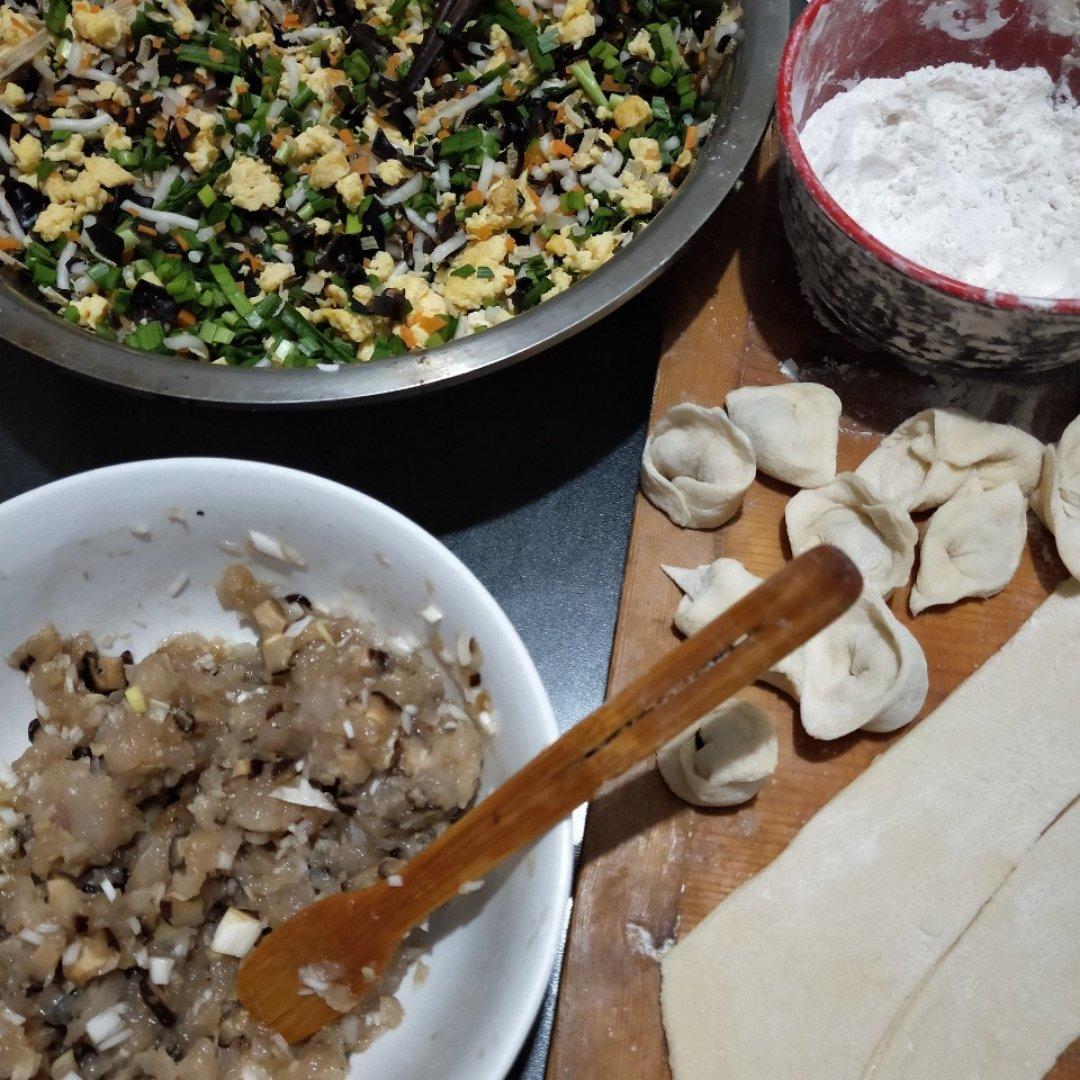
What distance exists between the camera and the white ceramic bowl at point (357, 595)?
3.33ft

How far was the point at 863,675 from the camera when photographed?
4.20ft

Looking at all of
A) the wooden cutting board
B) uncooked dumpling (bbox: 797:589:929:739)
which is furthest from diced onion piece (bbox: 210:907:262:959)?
uncooked dumpling (bbox: 797:589:929:739)

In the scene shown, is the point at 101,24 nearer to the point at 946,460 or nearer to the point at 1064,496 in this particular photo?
the point at 946,460

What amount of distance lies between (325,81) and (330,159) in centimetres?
19

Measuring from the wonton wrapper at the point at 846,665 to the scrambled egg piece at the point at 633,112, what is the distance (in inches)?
28.0

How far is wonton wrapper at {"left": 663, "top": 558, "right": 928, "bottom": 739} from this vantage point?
1.25 m

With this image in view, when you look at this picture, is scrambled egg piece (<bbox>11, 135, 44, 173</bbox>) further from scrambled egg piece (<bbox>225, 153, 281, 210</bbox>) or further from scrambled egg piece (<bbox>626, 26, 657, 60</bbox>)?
scrambled egg piece (<bbox>626, 26, 657, 60</bbox>)

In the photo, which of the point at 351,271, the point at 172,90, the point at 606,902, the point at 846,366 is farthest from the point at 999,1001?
the point at 172,90

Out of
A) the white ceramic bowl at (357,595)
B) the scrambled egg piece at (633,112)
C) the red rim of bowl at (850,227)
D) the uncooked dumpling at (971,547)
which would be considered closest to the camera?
the white ceramic bowl at (357,595)

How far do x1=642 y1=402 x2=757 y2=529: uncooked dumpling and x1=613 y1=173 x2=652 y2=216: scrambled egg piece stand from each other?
1.03ft

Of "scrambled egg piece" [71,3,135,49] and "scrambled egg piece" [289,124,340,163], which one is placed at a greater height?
"scrambled egg piece" [71,3,135,49]

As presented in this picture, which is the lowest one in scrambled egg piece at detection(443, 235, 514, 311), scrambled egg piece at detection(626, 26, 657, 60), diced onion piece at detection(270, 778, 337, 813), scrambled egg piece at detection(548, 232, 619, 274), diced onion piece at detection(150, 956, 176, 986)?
diced onion piece at detection(150, 956, 176, 986)

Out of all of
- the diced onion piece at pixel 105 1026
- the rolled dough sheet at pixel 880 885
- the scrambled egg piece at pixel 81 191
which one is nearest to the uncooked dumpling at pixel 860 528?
the rolled dough sheet at pixel 880 885

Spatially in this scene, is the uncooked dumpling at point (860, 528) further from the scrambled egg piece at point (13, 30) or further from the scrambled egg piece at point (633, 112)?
the scrambled egg piece at point (13, 30)
